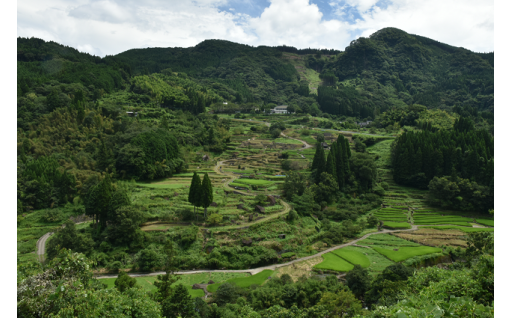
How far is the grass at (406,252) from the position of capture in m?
29.8

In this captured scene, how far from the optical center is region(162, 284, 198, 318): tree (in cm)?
1862

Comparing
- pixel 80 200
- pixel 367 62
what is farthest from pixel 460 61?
pixel 80 200

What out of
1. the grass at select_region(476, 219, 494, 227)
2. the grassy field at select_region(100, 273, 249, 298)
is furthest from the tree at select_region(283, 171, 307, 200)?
the grass at select_region(476, 219, 494, 227)

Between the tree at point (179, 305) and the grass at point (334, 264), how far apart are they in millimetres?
14339

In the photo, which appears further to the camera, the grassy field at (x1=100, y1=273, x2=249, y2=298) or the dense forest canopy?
the grassy field at (x1=100, y1=273, x2=249, y2=298)

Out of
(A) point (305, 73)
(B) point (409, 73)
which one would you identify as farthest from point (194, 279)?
(B) point (409, 73)

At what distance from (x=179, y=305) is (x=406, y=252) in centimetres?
2389

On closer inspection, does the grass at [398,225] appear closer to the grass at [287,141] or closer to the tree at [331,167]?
the tree at [331,167]

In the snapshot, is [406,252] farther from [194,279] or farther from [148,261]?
[148,261]

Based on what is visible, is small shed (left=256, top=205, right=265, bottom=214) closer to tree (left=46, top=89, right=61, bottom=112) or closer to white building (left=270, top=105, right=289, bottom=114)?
tree (left=46, top=89, right=61, bottom=112)

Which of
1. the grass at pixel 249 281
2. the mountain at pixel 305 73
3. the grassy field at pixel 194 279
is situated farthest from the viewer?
the mountain at pixel 305 73

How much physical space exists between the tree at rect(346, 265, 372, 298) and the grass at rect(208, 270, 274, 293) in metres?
7.34

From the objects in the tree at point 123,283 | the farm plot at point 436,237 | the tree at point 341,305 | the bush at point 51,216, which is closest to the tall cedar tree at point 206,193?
the tree at point 123,283
